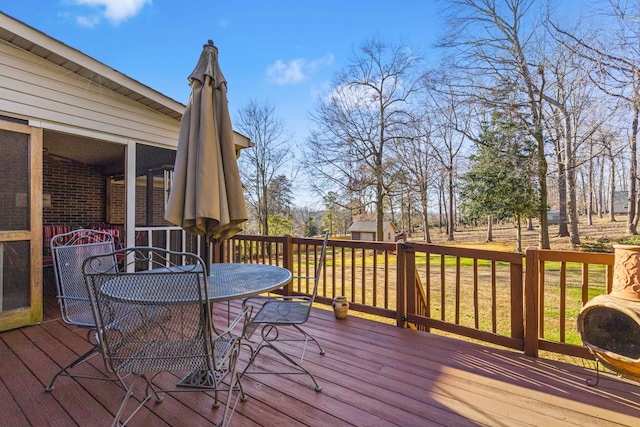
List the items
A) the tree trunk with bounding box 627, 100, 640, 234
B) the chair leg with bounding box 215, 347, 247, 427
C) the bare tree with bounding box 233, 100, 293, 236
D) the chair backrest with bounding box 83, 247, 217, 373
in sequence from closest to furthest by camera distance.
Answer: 1. the chair backrest with bounding box 83, 247, 217, 373
2. the chair leg with bounding box 215, 347, 247, 427
3. the tree trunk with bounding box 627, 100, 640, 234
4. the bare tree with bounding box 233, 100, 293, 236

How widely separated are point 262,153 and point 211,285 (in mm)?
15167

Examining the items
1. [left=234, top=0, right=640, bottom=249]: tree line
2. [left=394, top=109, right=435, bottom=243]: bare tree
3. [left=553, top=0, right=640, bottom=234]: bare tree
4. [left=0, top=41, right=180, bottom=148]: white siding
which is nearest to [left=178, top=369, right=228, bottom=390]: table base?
[left=0, top=41, right=180, bottom=148]: white siding

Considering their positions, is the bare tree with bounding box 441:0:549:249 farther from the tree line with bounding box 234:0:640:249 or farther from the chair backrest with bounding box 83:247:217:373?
the chair backrest with bounding box 83:247:217:373

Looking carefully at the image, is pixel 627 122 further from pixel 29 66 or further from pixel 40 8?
pixel 40 8

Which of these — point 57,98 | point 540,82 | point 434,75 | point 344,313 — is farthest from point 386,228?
point 57,98

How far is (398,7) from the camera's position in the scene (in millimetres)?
9266

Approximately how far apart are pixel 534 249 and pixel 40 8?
10.5 metres

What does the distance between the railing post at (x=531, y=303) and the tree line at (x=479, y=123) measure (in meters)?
7.46

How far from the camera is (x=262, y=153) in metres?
16.6

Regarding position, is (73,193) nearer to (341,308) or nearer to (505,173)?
(341,308)

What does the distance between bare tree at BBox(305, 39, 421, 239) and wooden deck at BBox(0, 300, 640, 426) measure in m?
12.7

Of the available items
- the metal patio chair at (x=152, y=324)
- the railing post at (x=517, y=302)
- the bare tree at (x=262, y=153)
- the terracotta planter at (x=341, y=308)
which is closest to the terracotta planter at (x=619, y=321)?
the railing post at (x=517, y=302)

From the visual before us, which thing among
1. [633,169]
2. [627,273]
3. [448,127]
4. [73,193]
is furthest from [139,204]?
[448,127]

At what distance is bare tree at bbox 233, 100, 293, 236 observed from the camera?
1638cm
